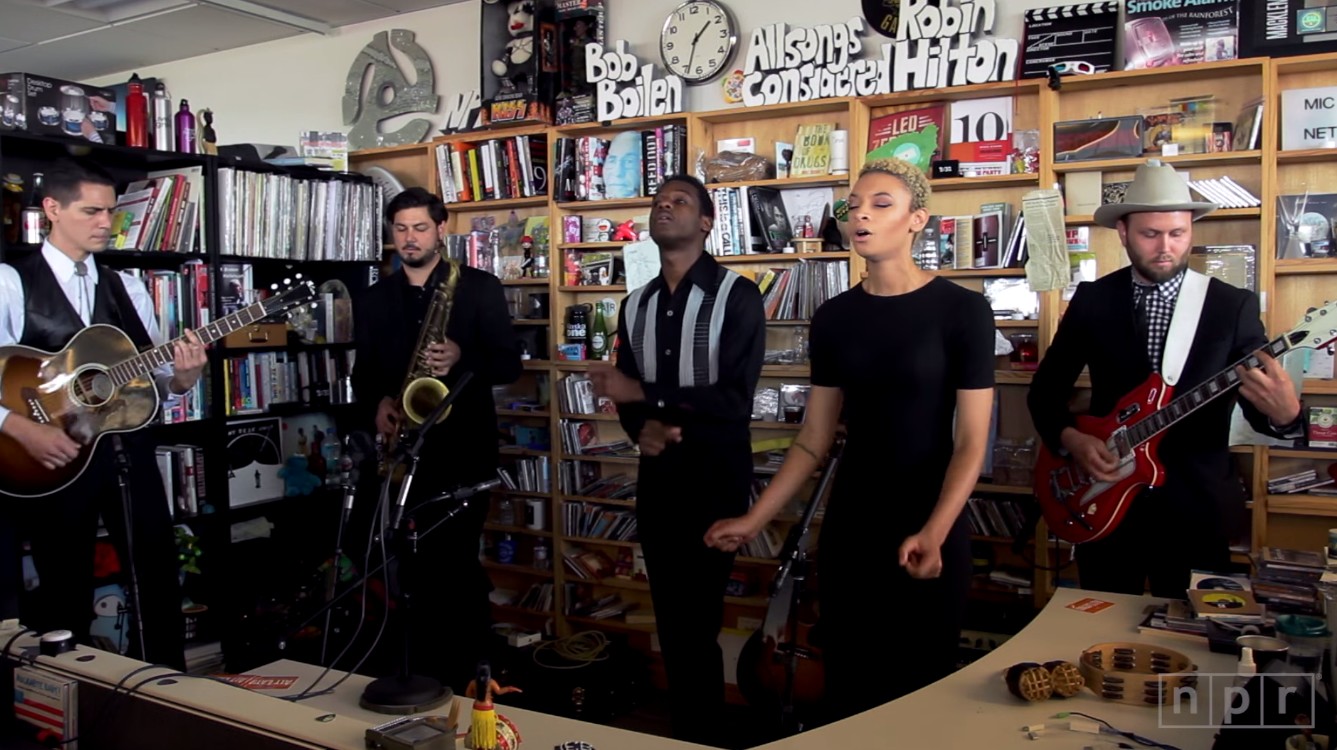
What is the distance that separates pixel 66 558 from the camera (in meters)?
3.47

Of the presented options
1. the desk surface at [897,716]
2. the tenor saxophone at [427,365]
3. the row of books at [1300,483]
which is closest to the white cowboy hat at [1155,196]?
the row of books at [1300,483]

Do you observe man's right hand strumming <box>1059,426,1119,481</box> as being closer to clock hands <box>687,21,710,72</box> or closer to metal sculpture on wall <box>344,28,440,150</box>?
clock hands <box>687,21,710,72</box>

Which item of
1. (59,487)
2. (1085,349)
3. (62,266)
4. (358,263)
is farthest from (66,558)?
(1085,349)

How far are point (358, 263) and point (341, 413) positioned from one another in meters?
0.76

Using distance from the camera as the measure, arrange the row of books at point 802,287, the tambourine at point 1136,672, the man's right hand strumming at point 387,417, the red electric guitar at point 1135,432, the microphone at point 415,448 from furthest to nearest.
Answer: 1. the row of books at point 802,287
2. the man's right hand strumming at point 387,417
3. the red electric guitar at point 1135,432
4. the microphone at point 415,448
5. the tambourine at point 1136,672

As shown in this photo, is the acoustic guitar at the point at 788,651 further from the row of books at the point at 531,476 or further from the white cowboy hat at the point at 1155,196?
the row of books at the point at 531,476

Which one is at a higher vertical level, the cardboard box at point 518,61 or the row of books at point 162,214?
the cardboard box at point 518,61

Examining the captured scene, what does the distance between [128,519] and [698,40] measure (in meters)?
2.91

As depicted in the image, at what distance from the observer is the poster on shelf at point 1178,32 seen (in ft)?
11.3

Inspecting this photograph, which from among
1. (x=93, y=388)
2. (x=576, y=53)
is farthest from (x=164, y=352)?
(x=576, y=53)

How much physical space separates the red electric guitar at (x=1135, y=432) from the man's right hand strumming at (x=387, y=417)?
221 centimetres

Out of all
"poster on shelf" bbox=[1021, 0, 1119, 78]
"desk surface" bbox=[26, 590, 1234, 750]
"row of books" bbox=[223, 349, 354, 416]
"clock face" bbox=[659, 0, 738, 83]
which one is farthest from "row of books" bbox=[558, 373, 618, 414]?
"desk surface" bbox=[26, 590, 1234, 750]

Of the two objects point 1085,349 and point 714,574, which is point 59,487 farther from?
point 1085,349

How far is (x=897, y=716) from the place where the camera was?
5.49 ft
